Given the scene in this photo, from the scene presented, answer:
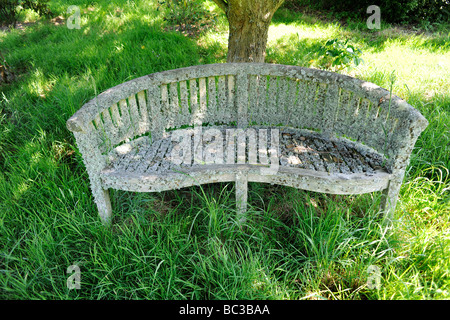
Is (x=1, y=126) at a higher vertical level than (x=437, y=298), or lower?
higher

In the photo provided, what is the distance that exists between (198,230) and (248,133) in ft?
3.24

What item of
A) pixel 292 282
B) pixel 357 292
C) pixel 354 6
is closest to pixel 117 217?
pixel 292 282

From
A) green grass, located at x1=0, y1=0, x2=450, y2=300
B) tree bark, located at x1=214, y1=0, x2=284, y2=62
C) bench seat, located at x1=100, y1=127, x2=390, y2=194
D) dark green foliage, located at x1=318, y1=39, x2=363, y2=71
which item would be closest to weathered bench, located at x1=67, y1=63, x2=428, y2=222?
bench seat, located at x1=100, y1=127, x2=390, y2=194

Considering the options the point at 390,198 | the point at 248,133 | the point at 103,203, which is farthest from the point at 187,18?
the point at 390,198

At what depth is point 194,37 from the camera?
5469 mm

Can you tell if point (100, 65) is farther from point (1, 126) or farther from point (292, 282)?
point (292, 282)

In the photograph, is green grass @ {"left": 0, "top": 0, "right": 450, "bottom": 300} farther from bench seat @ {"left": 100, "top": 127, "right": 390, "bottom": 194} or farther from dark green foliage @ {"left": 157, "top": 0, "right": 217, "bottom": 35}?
dark green foliage @ {"left": 157, "top": 0, "right": 217, "bottom": 35}

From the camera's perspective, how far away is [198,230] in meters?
2.34

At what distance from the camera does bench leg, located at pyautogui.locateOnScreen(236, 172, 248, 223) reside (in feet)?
7.38

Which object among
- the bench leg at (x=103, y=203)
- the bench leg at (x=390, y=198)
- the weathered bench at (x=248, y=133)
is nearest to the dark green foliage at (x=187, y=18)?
the weathered bench at (x=248, y=133)

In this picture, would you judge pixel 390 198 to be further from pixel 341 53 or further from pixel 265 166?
pixel 341 53
